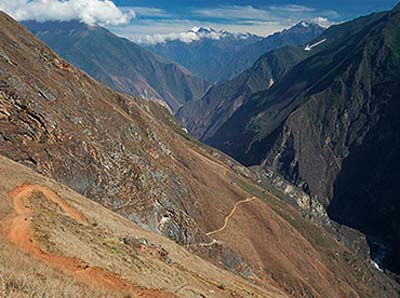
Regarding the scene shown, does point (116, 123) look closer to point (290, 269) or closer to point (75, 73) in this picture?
point (75, 73)

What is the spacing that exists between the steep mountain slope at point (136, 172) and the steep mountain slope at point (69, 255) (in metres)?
3.05

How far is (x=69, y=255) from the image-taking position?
97.8 ft

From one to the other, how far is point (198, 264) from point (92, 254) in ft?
81.4

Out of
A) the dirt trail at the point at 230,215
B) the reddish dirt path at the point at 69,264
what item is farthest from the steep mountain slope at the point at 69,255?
the dirt trail at the point at 230,215

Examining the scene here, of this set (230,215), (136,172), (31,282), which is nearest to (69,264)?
(31,282)

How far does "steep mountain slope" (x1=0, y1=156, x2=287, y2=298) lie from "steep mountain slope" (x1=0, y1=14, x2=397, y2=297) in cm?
305

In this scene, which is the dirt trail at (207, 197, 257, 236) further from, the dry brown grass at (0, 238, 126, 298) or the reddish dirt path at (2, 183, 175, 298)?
the dry brown grass at (0, 238, 126, 298)

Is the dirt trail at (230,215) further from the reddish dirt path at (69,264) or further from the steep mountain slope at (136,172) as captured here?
the reddish dirt path at (69,264)

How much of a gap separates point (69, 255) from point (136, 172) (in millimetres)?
53620

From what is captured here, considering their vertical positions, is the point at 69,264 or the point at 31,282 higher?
the point at 31,282

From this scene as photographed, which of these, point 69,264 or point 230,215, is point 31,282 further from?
point 230,215

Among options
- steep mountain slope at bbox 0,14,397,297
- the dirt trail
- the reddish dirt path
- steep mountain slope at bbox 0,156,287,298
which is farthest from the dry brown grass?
the dirt trail

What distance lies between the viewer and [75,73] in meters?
97.9

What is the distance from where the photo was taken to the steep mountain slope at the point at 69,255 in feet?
66.7
